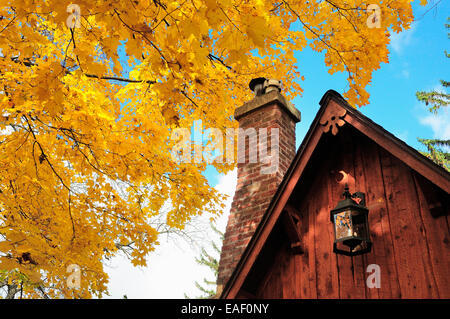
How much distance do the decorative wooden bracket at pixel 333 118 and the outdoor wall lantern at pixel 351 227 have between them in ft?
2.49

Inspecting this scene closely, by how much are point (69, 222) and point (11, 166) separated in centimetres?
131

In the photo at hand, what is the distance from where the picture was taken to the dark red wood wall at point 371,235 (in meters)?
2.97

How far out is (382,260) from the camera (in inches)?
125

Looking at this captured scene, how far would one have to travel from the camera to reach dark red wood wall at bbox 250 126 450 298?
9.73 feet

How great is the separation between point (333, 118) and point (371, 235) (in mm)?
1275

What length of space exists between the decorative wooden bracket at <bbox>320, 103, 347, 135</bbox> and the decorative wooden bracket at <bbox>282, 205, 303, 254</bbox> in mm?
976

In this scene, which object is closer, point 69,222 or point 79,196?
point 69,222

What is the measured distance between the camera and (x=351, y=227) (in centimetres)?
311

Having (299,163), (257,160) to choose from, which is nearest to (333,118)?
(299,163)
